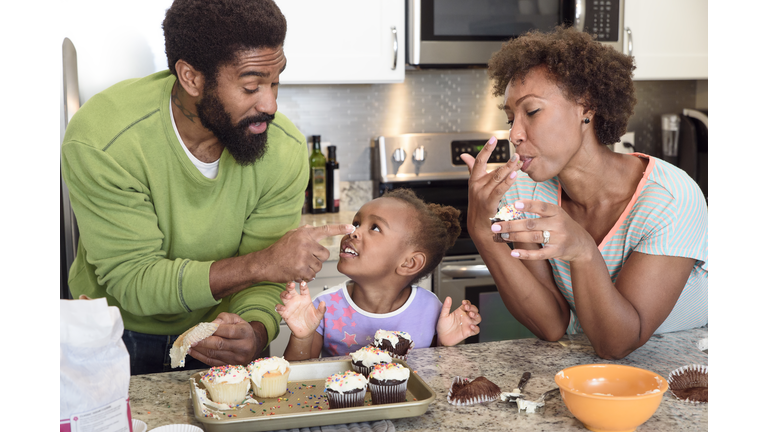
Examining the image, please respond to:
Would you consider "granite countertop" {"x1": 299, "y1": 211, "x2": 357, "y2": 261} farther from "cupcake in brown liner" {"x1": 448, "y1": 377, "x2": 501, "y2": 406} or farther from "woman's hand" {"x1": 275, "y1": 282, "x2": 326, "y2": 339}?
"cupcake in brown liner" {"x1": 448, "y1": 377, "x2": 501, "y2": 406}

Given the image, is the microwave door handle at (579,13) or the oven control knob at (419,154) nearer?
the microwave door handle at (579,13)

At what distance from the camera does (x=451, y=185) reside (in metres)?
3.12

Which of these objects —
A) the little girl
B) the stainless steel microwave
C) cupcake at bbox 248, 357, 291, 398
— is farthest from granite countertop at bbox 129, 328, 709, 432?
the stainless steel microwave

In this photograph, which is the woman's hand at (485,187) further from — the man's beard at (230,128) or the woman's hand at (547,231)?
the man's beard at (230,128)

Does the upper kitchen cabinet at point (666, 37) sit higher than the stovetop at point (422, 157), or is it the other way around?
the upper kitchen cabinet at point (666, 37)

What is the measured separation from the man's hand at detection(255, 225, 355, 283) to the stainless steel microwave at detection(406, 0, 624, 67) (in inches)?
60.3

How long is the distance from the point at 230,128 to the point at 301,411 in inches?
29.1

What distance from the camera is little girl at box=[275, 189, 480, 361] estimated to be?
1626 mm

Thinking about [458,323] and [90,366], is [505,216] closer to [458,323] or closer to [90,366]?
[458,323]

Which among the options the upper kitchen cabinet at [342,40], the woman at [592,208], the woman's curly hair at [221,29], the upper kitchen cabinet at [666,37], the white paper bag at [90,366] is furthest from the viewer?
the upper kitchen cabinet at [666,37]

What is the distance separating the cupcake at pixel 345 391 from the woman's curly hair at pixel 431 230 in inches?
27.5

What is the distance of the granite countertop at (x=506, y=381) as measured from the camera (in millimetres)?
1009

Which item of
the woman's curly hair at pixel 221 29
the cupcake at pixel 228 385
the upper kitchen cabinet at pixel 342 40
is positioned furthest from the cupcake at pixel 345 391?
the upper kitchen cabinet at pixel 342 40

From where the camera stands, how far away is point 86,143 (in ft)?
4.79
